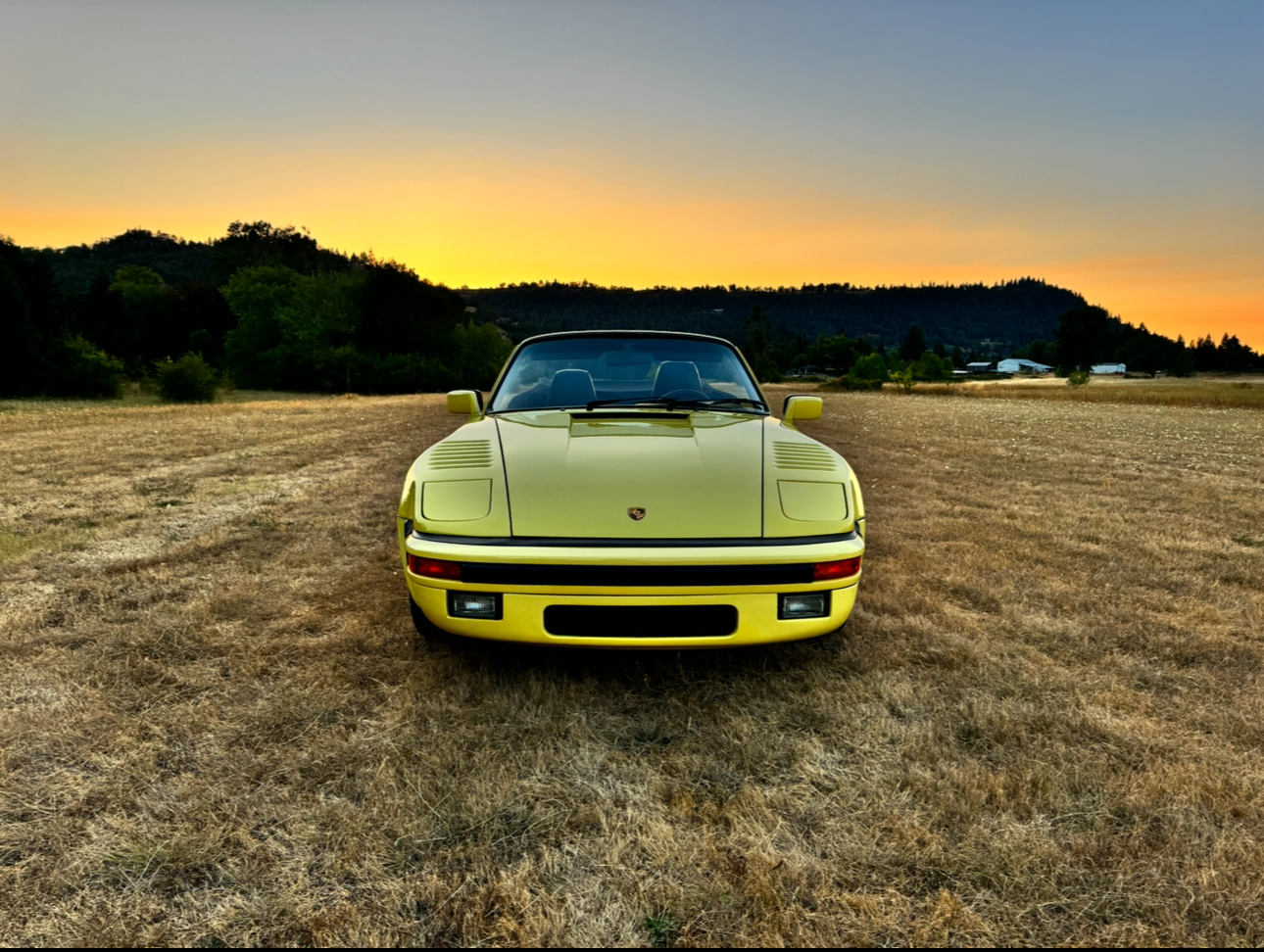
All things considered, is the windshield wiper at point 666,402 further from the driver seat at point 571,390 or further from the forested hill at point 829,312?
the forested hill at point 829,312

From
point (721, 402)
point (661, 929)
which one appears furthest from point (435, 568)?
point (721, 402)

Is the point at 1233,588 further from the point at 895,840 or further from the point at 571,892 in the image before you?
the point at 571,892

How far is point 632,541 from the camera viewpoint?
2.46 meters

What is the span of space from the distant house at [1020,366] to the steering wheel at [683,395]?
161 m

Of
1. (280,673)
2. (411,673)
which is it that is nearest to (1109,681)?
(411,673)

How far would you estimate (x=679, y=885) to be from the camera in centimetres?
171

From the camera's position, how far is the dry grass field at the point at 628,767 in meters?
1.64

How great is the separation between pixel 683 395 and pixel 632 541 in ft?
4.69

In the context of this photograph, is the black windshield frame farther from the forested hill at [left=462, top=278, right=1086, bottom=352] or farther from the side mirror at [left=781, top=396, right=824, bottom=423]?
the forested hill at [left=462, top=278, right=1086, bottom=352]

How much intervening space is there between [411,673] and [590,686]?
30.4 inches

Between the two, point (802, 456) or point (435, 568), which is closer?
point (435, 568)

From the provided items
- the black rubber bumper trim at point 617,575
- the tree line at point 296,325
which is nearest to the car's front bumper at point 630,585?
the black rubber bumper trim at point 617,575

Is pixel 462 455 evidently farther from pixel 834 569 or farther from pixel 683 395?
pixel 834 569

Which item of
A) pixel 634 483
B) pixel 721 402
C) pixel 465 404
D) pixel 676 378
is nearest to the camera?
pixel 634 483
